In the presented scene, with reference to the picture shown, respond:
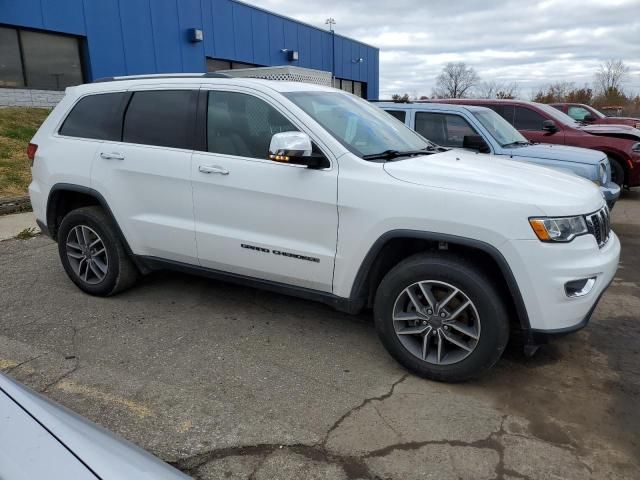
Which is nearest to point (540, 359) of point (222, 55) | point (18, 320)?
point (18, 320)

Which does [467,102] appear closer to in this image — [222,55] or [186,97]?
[186,97]

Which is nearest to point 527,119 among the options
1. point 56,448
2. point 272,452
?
point 272,452

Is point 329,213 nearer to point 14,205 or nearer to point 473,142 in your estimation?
point 473,142

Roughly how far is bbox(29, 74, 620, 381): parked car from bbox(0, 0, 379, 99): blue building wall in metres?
10.9

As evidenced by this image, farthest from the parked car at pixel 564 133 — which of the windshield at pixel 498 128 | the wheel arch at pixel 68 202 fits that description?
the wheel arch at pixel 68 202

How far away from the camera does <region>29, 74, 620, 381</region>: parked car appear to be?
9.91 ft

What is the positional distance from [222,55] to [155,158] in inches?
663

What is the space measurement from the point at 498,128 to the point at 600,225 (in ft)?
14.9

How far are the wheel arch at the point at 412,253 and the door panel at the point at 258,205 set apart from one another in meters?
0.24

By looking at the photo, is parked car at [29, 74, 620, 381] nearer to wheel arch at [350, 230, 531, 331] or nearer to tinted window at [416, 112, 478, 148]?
wheel arch at [350, 230, 531, 331]

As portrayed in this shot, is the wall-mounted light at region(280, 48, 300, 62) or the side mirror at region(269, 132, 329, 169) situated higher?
the wall-mounted light at region(280, 48, 300, 62)

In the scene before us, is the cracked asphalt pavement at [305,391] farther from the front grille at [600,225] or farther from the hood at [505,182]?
the hood at [505,182]

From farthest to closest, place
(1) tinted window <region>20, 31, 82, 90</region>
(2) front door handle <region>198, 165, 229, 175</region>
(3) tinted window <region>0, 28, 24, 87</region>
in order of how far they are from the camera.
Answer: (1) tinted window <region>20, 31, 82, 90</region> < (3) tinted window <region>0, 28, 24, 87</region> < (2) front door handle <region>198, 165, 229, 175</region>

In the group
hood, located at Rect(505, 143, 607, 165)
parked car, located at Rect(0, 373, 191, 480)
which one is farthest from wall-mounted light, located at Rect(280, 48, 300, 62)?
parked car, located at Rect(0, 373, 191, 480)
